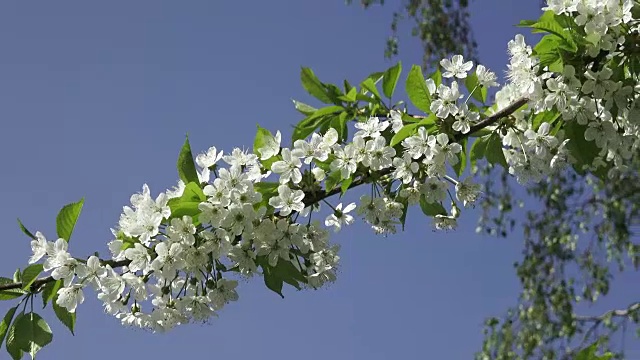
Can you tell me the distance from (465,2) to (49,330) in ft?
17.6

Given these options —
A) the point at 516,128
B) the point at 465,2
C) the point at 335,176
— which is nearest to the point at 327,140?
the point at 335,176

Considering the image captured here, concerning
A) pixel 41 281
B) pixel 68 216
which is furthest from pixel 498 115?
pixel 41 281

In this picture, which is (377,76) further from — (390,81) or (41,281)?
(41,281)

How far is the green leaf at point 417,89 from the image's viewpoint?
1.65 metres

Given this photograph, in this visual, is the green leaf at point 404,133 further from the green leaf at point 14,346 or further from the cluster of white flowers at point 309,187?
the green leaf at point 14,346

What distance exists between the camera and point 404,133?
163 cm

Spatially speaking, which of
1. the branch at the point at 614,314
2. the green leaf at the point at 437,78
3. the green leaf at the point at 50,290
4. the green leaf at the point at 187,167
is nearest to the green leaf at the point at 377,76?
the green leaf at the point at 437,78

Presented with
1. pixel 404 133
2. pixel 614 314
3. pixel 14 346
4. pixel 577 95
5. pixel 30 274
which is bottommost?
pixel 14 346

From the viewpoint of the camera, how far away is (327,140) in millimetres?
1643

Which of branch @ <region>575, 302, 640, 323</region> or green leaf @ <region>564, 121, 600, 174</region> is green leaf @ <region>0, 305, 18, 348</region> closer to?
green leaf @ <region>564, 121, 600, 174</region>

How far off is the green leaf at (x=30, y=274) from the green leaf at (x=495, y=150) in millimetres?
1006

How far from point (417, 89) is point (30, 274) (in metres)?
0.91

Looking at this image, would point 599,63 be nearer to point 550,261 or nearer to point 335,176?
point 335,176

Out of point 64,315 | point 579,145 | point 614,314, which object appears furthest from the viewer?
point 614,314
